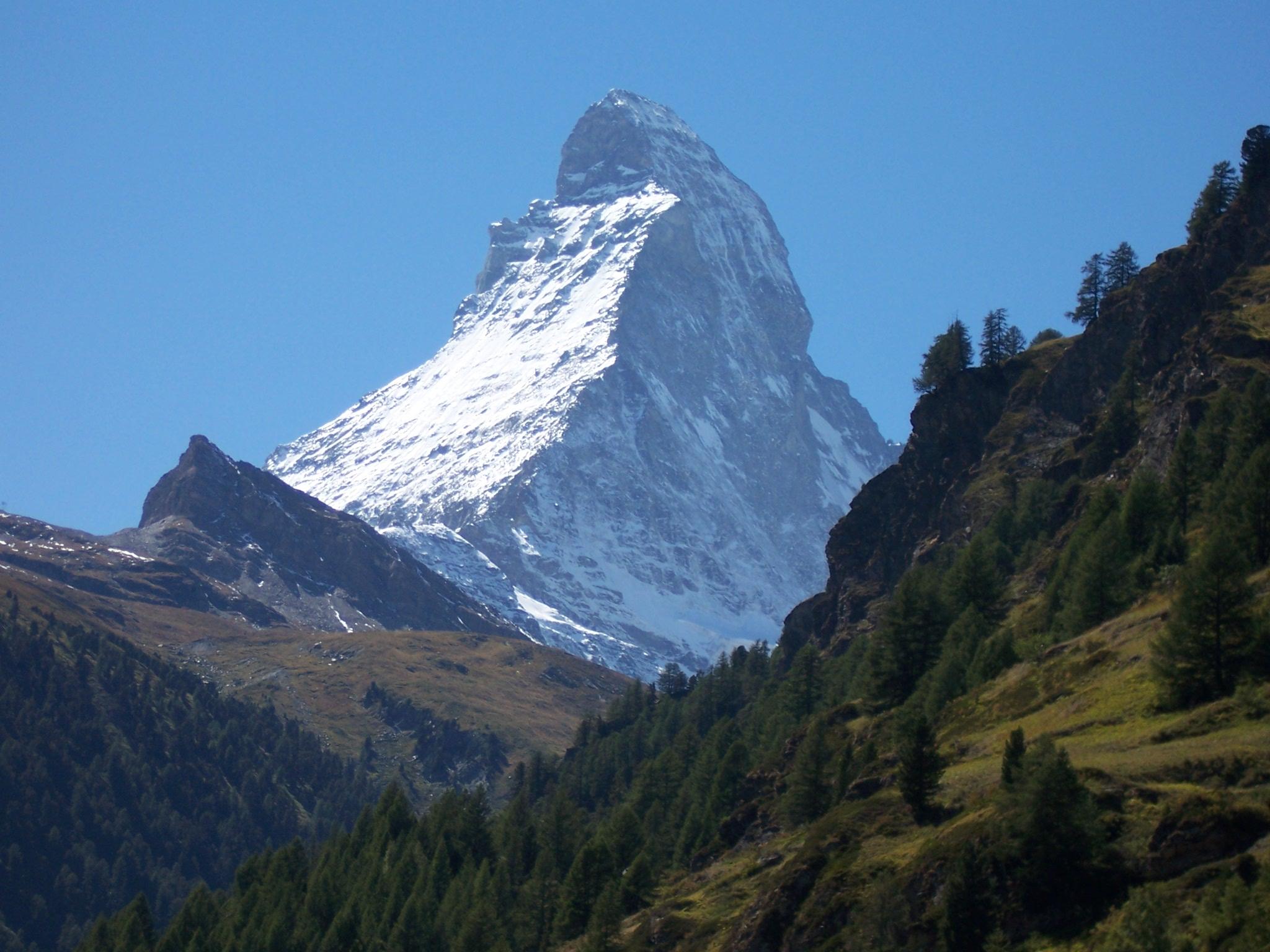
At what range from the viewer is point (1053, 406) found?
5030 inches

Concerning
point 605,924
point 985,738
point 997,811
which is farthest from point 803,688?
point 997,811

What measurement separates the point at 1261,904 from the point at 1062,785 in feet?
31.1

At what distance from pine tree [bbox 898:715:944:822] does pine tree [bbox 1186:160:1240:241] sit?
250ft

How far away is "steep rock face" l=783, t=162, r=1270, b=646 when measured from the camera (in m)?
106

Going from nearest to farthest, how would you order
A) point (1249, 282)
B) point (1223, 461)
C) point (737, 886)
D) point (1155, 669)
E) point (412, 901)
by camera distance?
point (1155, 669) < point (737, 886) < point (1223, 461) < point (412, 901) < point (1249, 282)

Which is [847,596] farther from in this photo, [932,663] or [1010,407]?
[932,663]

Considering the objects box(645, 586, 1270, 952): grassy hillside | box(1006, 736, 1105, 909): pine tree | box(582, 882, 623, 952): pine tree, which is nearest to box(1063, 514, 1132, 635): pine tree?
box(645, 586, 1270, 952): grassy hillside

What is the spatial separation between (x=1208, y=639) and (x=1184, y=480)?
97.1ft

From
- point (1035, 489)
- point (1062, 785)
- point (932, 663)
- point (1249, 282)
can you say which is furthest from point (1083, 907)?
point (1249, 282)

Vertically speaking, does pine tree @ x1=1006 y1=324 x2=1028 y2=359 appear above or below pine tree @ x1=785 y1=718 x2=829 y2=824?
above

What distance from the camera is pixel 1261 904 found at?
39969mm

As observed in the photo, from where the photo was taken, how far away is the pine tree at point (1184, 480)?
87.1m

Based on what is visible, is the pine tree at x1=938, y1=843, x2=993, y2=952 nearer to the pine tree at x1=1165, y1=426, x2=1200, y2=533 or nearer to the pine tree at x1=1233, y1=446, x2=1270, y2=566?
the pine tree at x1=1233, y1=446, x2=1270, y2=566

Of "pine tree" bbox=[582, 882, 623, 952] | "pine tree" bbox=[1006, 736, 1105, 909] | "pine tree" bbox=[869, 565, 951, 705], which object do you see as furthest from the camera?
"pine tree" bbox=[869, 565, 951, 705]
